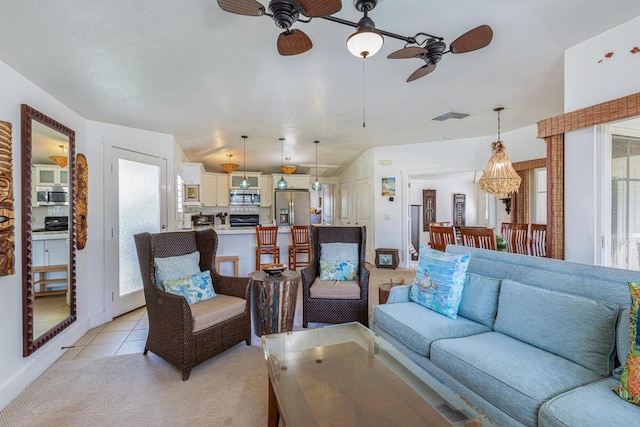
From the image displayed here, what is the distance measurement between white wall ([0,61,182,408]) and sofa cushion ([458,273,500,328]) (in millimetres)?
3345

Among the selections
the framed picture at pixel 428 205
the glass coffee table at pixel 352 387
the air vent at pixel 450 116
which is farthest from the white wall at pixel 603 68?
the framed picture at pixel 428 205

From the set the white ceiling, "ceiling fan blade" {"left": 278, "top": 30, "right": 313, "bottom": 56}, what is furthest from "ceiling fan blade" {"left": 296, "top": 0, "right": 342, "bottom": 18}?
the white ceiling

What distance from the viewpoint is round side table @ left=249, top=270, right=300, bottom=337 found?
113 inches

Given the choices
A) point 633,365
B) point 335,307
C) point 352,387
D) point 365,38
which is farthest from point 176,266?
point 633,365

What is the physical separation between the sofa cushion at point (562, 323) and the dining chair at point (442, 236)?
1.67m

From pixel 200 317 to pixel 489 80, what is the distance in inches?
139

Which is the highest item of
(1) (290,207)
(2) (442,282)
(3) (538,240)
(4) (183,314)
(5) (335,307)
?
(1) (290,207)

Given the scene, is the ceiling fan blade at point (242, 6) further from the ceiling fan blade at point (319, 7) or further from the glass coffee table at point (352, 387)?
the glass coffee table at point (352, 387)

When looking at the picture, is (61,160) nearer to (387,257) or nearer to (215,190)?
(215,190)

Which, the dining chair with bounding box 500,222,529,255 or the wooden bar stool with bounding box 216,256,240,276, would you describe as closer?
the dining chair with bounding box 500,222,529,255

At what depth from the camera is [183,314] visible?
2.24 meters

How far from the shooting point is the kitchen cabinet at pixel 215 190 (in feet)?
25.2

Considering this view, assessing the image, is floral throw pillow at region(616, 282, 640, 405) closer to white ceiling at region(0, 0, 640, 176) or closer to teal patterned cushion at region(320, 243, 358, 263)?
white ceiling at region(0, 0, 640, 176)

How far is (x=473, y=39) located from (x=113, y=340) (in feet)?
13.4
